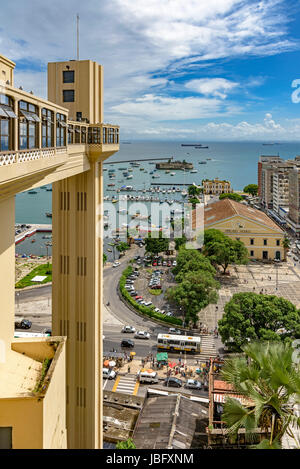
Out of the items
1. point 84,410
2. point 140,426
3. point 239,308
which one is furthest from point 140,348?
point 84,410

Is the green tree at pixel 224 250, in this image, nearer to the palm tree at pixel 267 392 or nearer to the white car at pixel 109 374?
the white car at pixel 109 374

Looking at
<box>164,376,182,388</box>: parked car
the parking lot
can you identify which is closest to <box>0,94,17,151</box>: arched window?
<box>164,376,182,388</box>: parked car

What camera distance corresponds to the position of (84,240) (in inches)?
413

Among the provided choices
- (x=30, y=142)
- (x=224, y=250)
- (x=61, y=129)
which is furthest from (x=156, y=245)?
(x=30, y=142)

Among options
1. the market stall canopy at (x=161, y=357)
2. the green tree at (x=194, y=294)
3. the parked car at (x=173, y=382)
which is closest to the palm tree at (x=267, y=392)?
the parked car at (x=173, y=382)

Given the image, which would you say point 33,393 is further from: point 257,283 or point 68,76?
point 257,283

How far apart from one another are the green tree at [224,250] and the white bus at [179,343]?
13072 millimetres

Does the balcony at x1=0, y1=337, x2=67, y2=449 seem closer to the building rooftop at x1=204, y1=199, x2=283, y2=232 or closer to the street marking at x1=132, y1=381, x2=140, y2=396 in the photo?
the street marking at x1=132, y1=381, x2=140, y2=396

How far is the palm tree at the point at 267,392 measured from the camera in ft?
18.0

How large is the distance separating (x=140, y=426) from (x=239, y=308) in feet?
26.4

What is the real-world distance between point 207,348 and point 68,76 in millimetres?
17728

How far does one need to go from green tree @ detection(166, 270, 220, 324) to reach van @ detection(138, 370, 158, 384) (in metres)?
5.65
